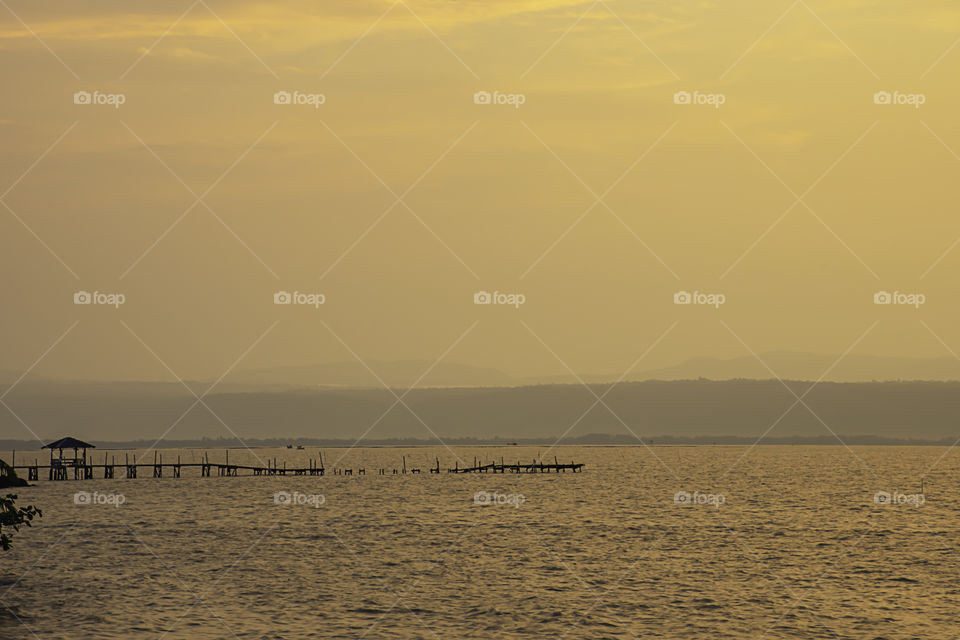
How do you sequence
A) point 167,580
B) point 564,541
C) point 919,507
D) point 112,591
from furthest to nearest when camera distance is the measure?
point 919,507
point 564,541
point 167,580
point 112,591

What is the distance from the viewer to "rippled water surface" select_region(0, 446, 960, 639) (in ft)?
140

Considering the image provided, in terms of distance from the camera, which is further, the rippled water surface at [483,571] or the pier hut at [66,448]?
the pier hut at [66,448]

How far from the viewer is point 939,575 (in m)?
58.3

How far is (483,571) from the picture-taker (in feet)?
188

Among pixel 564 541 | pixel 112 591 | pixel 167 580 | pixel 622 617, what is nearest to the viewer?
pixel 622 617

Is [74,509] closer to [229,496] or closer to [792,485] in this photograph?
[229,496]

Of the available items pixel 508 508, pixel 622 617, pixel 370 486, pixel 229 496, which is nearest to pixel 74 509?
pixel 229 496

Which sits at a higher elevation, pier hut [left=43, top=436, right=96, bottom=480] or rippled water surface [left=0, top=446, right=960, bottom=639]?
pier hut [left=43, top=436, right=96, bottom=480]

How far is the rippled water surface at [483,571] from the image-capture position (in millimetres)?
42594

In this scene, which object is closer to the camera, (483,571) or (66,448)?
(483,571)

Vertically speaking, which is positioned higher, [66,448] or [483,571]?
[66,448]

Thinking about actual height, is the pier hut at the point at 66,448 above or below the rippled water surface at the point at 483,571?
above

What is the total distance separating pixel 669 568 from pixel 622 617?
16078 millimetres

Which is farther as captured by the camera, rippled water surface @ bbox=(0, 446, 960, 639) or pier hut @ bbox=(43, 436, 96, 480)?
pier hut @ bbox=(43, 436, 96, 480)
